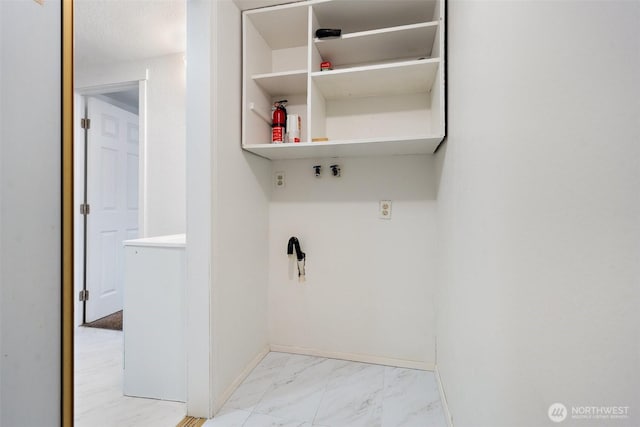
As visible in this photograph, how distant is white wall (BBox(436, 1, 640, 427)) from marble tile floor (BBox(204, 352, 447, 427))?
656mm

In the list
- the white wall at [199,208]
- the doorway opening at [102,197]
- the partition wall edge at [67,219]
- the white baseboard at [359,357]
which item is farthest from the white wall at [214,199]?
the doorway opening at [102,197]

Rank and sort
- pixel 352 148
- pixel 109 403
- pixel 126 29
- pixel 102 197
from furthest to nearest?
pixel 102 197
pixel 126 29
pixel 352 148
pixel 109 403

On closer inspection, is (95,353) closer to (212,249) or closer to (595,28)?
(212,249)

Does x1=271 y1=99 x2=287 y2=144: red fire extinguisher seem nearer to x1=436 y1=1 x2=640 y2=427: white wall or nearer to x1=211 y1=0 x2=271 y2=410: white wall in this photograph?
x1=211 y1=0 x2=271 y2=410: white wall

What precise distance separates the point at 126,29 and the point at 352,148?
→ 2.00 m

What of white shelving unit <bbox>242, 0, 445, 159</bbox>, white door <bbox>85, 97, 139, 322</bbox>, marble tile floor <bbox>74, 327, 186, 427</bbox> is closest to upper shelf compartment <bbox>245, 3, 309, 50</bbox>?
white shelving unit <bbox>242, 0, 445, 159</bbox>

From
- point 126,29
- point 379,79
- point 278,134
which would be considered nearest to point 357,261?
point 278,134

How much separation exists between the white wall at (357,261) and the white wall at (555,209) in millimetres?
963

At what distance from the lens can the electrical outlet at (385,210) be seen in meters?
1.98

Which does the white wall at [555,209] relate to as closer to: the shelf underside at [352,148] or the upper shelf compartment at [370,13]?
the shelf underside at [352,148]

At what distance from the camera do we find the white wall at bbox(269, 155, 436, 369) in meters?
1.93

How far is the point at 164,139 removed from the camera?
8.65 feet

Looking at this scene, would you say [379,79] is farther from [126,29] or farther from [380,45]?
[126,29]

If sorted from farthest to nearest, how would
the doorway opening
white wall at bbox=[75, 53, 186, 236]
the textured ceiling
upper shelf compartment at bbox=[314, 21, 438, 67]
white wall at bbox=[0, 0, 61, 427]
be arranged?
the doorway opening
white wall at bbox=[75, 53, 186, 236]
the textured ceiling
upper shelf compartment at bbox=[314, 21, 438, 67]
white wall at bbox=[0, 0, 61, 427]
